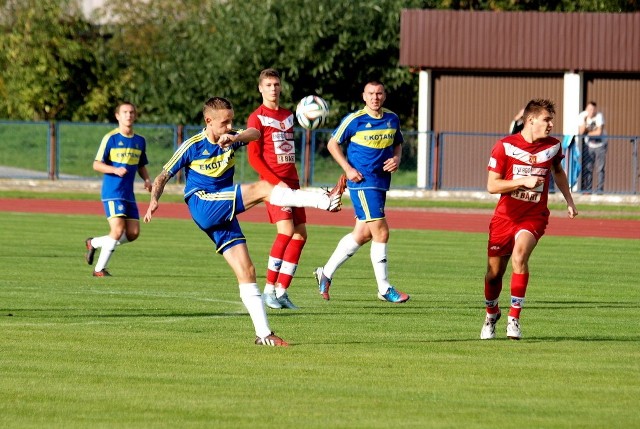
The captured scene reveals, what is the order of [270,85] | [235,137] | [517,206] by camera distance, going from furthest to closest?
[270,85] → [517,206] → [235,137]

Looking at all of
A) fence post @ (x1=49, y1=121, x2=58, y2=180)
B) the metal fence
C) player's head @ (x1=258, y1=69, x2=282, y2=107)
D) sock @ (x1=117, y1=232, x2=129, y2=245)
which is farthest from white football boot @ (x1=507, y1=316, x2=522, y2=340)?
fence post @ (x1=49, y1=121, x2=58, y2=180)

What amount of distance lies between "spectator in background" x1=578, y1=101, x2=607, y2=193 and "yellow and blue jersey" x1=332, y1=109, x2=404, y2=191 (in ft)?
71.3

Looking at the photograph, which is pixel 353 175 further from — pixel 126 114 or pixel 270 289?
pixel 126 114

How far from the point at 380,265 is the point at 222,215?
157 inches

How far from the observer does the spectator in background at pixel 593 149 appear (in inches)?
1412

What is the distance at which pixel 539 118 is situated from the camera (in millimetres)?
11266

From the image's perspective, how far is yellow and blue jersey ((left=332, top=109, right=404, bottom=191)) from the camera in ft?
48.8

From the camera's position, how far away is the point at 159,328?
39.8ft

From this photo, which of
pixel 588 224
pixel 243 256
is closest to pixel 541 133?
pixel 243 256

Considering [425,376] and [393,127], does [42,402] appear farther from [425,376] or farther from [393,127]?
[393,127]

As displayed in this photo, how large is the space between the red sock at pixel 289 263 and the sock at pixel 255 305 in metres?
3.07

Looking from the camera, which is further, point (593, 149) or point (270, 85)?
point (593, 149)

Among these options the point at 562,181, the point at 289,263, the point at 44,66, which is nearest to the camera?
the point at 562,181

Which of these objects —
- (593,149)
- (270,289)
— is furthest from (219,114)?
(593,149)
